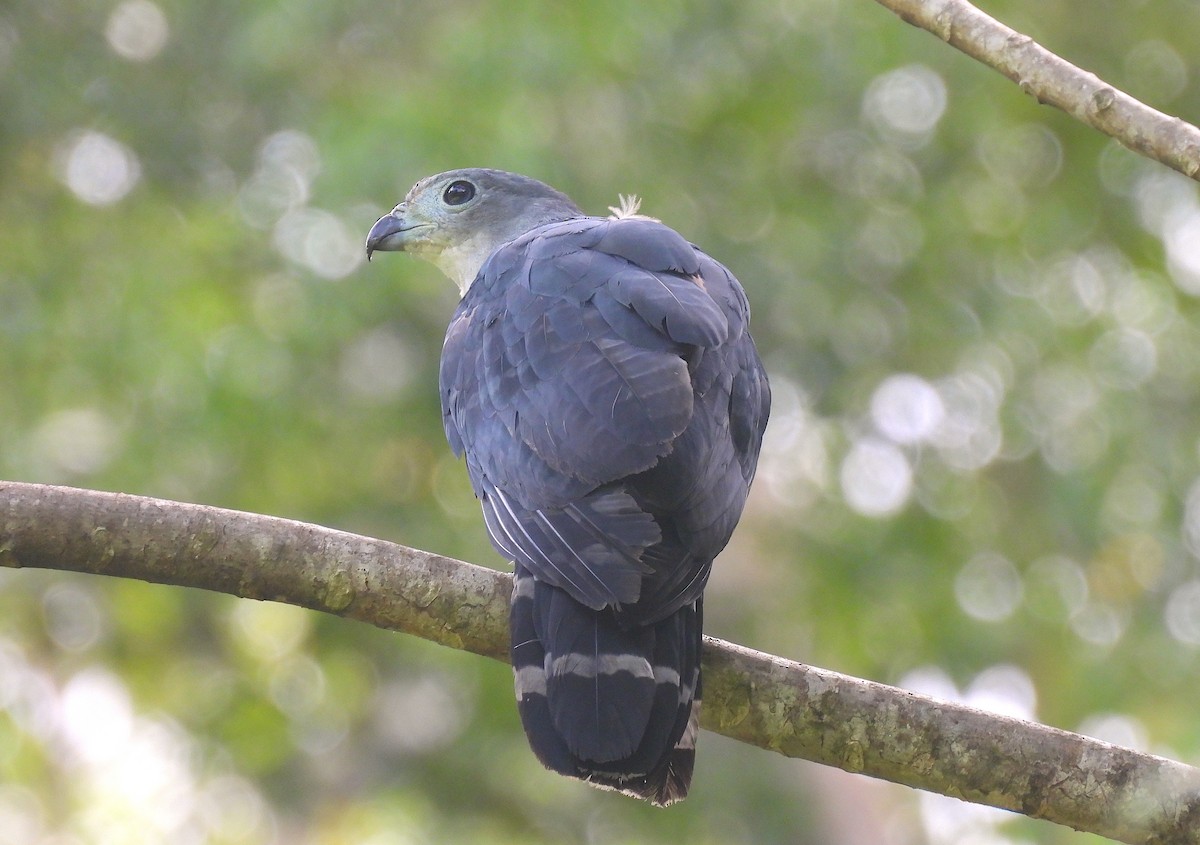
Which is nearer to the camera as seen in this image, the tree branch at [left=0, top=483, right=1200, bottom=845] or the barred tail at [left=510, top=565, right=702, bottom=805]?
the barred tail at [left=510, top=565, right=702, bottom=805]

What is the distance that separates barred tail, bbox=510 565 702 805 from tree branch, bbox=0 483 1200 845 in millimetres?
214

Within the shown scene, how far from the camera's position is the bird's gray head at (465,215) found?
16.2 feet

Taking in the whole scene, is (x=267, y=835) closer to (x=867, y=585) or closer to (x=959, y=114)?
(x=867, y=585)

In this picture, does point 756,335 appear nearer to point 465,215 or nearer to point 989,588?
point 989,588

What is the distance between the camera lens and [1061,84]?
2918 mm

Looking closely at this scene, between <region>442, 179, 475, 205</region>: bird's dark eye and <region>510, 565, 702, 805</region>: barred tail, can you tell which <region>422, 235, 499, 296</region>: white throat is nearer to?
<region>442, 179, 475, 205</region>: bird's dark eye

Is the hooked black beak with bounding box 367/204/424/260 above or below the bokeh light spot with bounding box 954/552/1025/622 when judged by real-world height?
above

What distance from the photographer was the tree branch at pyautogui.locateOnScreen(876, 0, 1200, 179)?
2.78 m

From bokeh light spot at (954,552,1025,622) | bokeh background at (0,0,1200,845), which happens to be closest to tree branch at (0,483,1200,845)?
bokeh background at (0,0,1200,845)

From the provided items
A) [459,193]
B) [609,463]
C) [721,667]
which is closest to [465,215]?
[459,193]

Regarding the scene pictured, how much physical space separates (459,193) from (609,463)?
2.23m

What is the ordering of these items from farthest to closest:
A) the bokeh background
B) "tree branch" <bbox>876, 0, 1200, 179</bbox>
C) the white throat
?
the bokeh background
the white throat
"tree branch" <bbox>876, 0, 1200, 179</bbox>

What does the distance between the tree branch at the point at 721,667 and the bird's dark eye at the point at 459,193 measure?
2088 millimetres

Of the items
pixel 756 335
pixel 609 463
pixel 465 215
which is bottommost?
pixel 756 335
